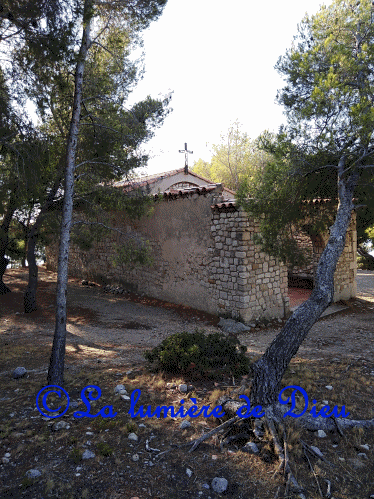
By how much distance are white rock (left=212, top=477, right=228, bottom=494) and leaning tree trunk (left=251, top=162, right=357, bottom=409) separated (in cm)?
109

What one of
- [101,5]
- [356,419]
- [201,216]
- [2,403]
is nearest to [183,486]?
[356,419]

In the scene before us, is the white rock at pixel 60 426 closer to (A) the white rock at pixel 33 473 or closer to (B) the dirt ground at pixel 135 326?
(A) the white rock at pixel 33 473

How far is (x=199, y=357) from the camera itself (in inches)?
201

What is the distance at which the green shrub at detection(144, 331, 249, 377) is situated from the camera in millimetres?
4980

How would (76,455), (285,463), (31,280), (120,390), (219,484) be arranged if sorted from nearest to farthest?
(219,484), (285,463), (76,455), (120,390), (31,280)

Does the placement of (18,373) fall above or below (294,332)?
below

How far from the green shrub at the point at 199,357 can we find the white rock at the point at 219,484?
2.05m

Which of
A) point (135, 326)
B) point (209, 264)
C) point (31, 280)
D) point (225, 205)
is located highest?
point (225, 205)

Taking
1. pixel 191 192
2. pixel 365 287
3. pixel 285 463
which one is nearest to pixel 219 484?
pixel 285 463

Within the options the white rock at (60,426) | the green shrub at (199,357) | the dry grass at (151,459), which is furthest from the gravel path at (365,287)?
the white rock at (60,426)

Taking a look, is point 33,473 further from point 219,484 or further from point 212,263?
point 212,263

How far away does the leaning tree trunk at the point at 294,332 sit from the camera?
154 inches

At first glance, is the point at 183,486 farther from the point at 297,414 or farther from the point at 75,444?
the point at 297,414

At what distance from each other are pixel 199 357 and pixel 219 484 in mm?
2308
